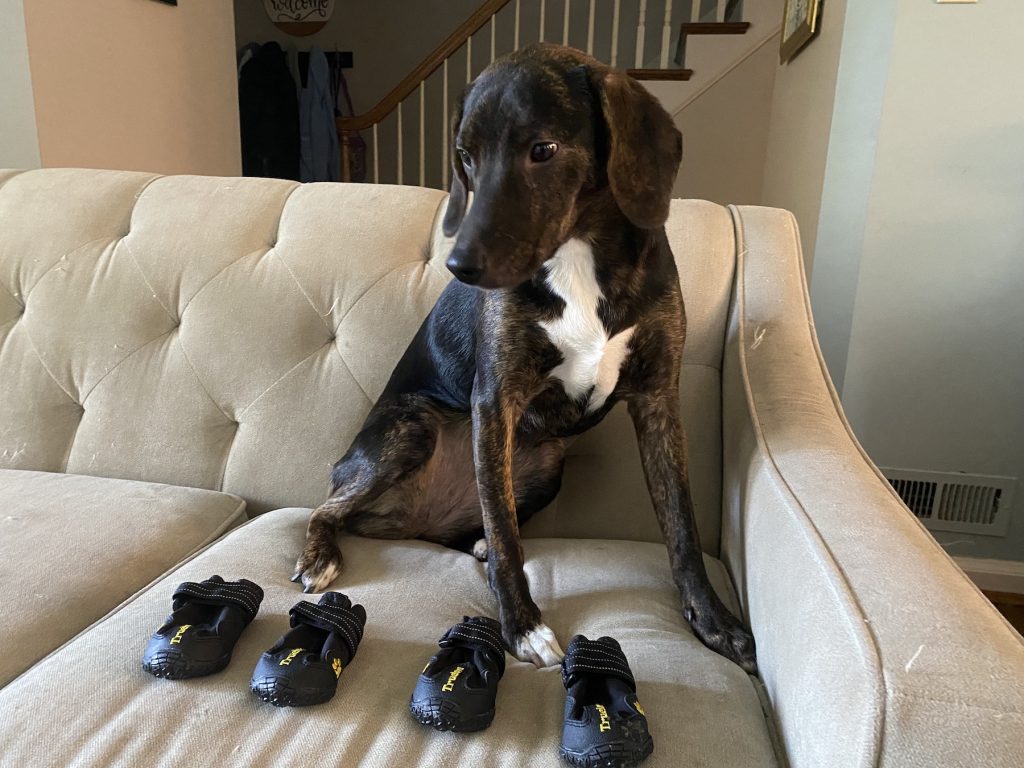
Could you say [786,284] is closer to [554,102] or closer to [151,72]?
[554,102]

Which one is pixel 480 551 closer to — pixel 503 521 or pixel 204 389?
pixel 503 521

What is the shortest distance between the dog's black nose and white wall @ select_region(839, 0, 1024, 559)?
1.50m

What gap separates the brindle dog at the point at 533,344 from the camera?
0.97m

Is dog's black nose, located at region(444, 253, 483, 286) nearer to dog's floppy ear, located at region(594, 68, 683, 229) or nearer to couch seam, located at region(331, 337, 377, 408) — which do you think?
dog's floppy ear, located at region(594, 68, 683, 229)

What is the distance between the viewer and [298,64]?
15.6 ft

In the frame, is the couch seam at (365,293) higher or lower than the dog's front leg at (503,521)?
higher

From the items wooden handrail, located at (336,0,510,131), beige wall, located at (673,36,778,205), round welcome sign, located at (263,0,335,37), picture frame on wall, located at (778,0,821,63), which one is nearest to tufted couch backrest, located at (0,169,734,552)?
picture frame on wall, located at (778,0,821,63)

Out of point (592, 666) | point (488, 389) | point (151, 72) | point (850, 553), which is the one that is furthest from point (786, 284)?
point (151, 72)

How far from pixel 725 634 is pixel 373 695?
0.49 m

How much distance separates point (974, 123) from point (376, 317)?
1.60m

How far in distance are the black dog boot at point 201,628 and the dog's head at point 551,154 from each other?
1.74ft

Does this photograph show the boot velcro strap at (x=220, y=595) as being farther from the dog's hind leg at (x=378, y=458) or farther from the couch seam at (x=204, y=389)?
the couch seam at (x=204, y=389)

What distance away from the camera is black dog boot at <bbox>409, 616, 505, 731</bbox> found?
778mm

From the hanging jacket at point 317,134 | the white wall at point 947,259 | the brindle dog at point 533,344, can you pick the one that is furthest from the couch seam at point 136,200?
the hanging jacket at point 317,134
